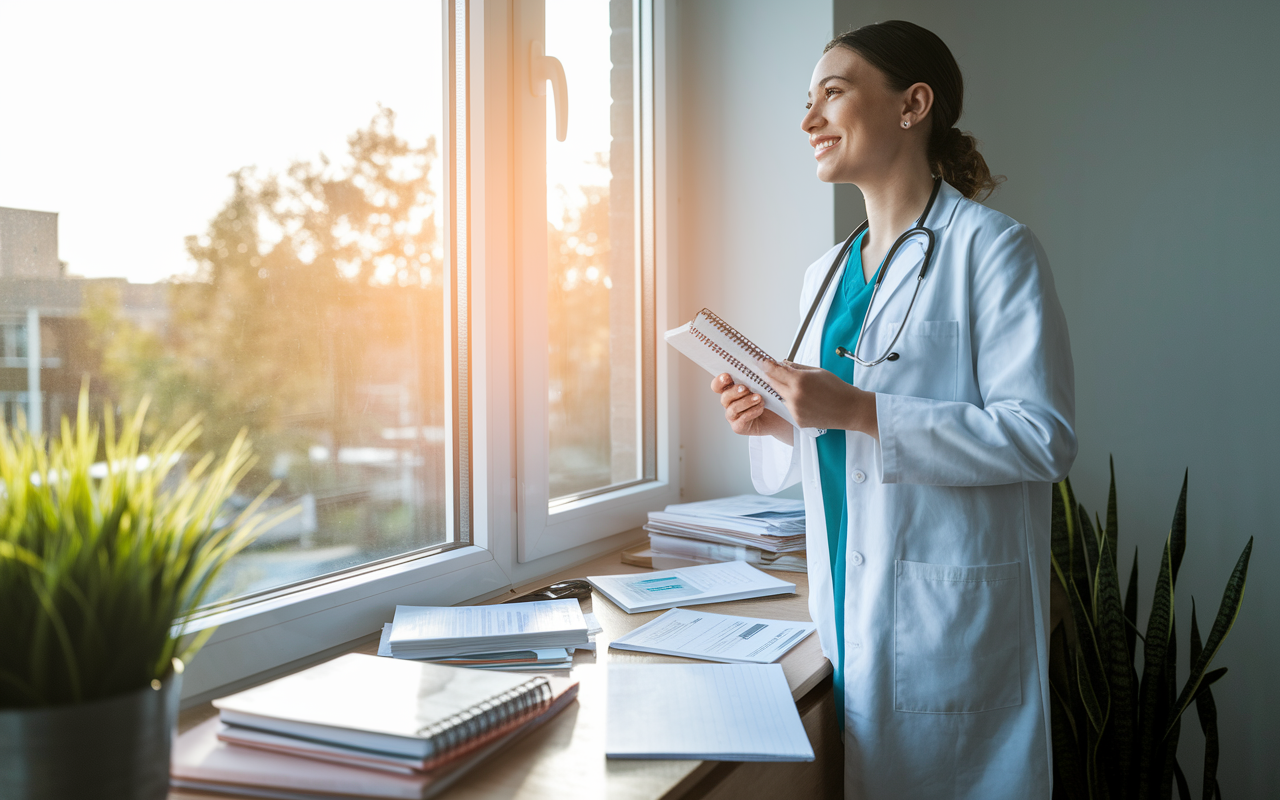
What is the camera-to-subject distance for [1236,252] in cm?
209

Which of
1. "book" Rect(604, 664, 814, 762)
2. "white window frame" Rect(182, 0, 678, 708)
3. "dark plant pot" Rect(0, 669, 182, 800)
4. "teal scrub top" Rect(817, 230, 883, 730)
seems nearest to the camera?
"dark plant pot" Rect(0, 669, 182, 800)

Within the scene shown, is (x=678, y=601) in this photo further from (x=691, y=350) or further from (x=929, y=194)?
(x=929, y=194)

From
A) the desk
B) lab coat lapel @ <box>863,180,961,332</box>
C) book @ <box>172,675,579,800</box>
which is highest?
lab coat lapel @ <box>863,180,961,332</box>

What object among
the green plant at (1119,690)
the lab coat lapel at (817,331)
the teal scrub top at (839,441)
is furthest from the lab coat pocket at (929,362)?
the green plant at (1119,690)

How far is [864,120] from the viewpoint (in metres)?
1.41

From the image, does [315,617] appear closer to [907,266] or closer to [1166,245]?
[907,266]

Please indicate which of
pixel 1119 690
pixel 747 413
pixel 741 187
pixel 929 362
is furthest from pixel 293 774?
pixel 741 187

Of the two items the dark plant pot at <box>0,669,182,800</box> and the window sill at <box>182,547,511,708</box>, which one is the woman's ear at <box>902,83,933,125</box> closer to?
the window sill at <box>182,547,511,708</box>

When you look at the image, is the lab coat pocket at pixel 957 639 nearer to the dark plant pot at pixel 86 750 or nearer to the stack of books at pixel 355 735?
the stack of books at pixel 355 735

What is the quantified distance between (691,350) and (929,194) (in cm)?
55

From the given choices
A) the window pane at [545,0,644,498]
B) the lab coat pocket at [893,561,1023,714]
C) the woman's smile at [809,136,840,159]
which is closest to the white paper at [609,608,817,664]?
the lab coat pocket at [893,561,1023,714]

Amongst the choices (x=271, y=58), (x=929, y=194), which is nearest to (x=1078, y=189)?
(x=929, y=194)

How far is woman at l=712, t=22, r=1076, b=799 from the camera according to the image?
1167 mm

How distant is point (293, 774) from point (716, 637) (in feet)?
2.29
